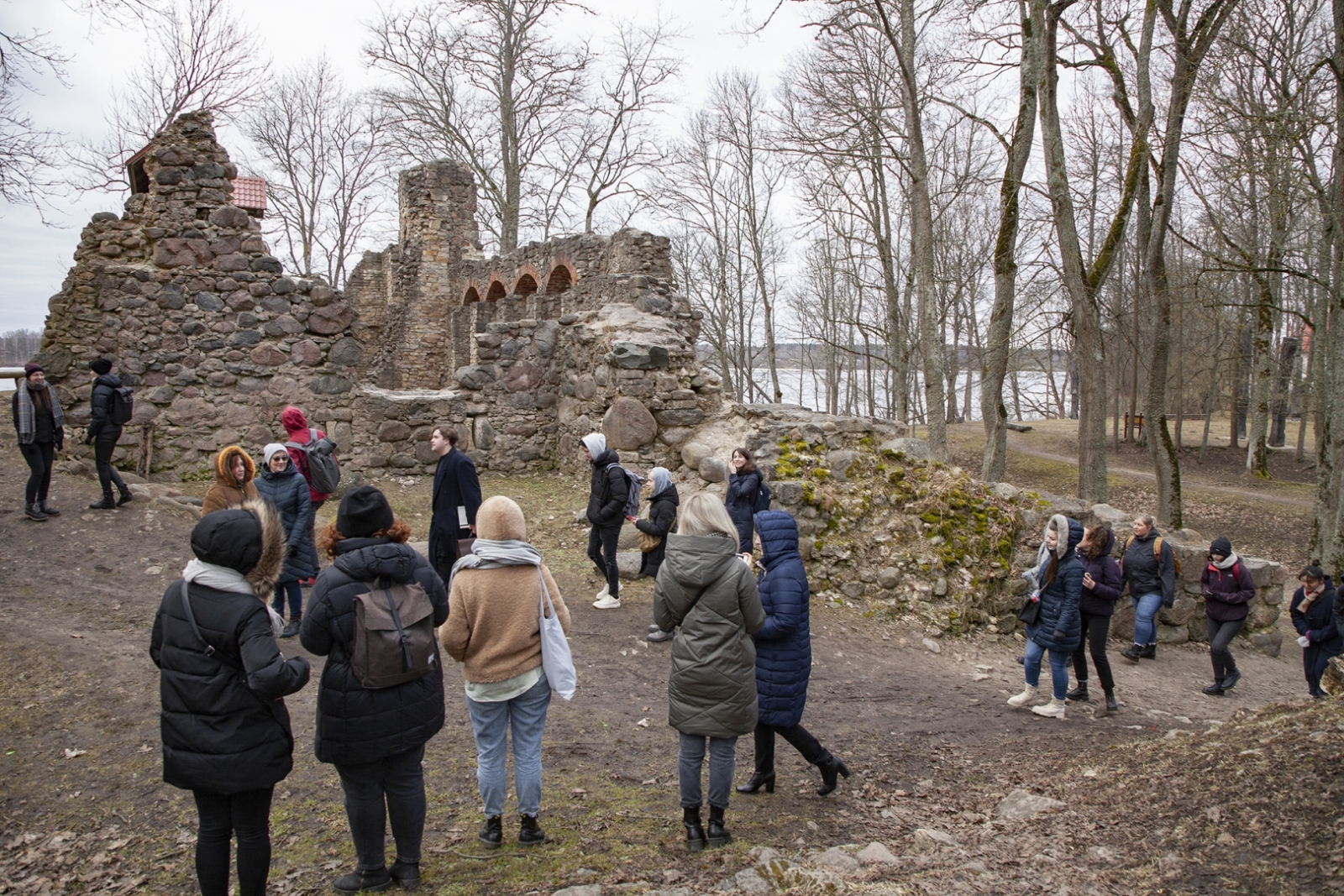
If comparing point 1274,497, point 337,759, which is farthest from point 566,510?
point 1274,497

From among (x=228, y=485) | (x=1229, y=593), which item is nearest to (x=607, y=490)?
(x=228, y=485)

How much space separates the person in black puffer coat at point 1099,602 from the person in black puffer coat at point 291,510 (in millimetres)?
5842

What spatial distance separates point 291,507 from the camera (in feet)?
19.2

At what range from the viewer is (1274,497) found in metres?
20.2

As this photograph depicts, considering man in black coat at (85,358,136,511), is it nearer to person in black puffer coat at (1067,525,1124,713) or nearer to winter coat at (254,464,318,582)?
winter coat at (254,464,318,582)

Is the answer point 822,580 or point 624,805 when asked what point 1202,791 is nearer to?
point 624,805

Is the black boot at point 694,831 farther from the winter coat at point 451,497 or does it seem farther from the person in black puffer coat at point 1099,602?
the person in black puffer coat at point 1099,602

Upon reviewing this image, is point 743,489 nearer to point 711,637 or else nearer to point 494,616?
point 711,637

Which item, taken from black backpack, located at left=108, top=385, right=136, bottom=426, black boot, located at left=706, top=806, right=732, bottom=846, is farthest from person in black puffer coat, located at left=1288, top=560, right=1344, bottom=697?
black backpack, located at left=108, top=385, right=136, bottom=426

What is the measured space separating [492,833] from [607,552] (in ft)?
12.5

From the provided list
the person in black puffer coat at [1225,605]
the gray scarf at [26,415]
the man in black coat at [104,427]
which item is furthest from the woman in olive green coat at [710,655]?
the gray scarf at [26,415]

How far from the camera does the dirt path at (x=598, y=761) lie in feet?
10.8

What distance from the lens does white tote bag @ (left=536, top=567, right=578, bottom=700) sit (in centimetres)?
353

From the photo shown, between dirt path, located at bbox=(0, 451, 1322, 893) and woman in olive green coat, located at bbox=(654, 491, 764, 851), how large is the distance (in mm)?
257
